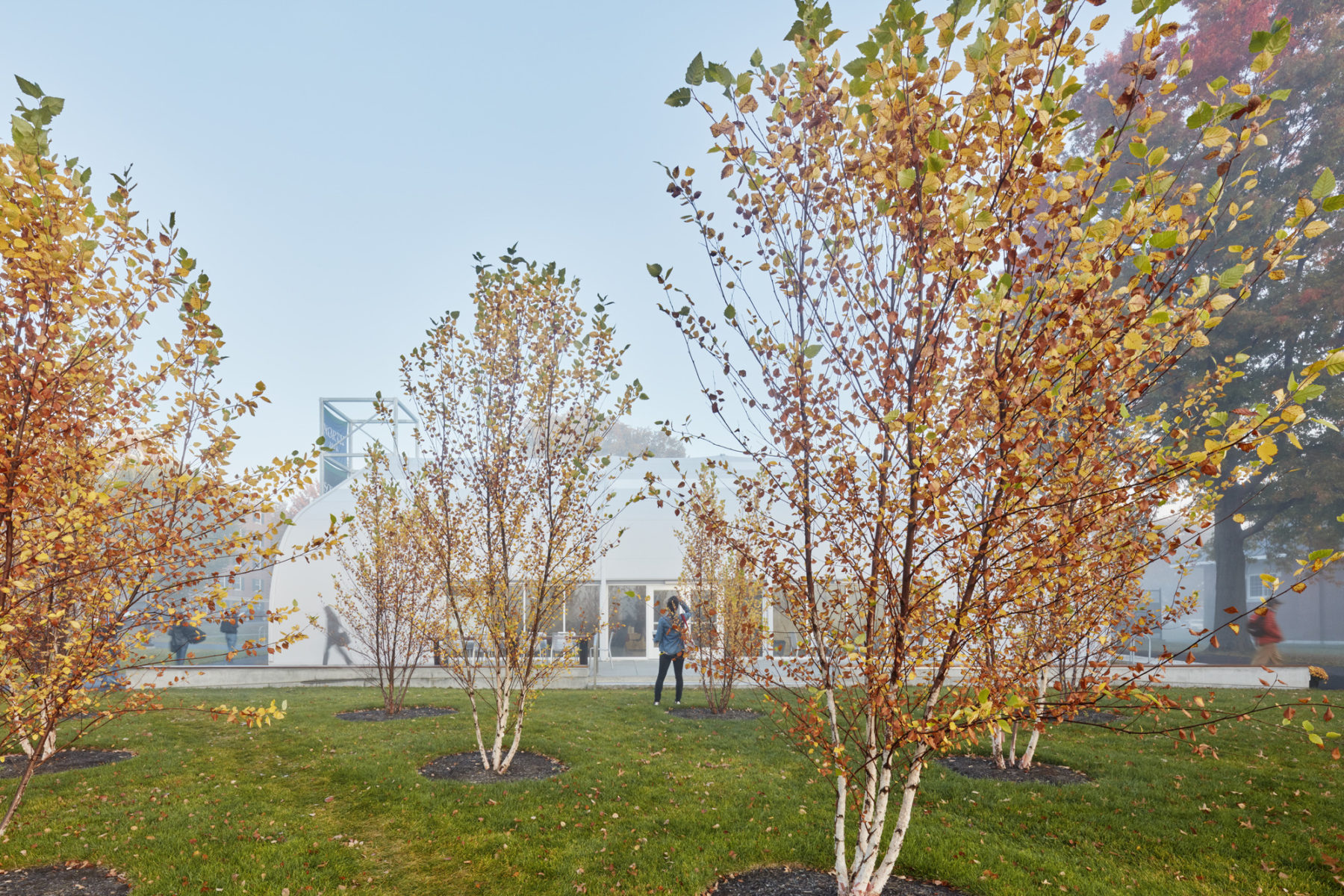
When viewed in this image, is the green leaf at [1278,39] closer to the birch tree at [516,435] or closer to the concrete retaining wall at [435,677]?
the birch tree at [516,435]

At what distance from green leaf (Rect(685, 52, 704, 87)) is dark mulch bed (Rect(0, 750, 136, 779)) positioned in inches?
359

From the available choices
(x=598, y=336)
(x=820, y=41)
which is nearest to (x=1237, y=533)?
(x=598, y=336)

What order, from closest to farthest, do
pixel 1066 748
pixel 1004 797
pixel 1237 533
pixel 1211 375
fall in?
pixel 1211 375 < pixel 1004 797 < pixel 1066 748 < pixel 1237 533

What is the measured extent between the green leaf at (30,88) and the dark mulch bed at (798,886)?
583 centimetres

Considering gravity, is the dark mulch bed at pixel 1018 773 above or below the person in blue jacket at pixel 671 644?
below

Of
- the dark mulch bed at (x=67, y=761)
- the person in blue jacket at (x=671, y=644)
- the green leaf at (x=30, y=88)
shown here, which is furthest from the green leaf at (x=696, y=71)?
the dark mulch bed at (x=67, y=761)

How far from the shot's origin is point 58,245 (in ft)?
11.2

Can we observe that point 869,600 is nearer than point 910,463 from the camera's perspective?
No

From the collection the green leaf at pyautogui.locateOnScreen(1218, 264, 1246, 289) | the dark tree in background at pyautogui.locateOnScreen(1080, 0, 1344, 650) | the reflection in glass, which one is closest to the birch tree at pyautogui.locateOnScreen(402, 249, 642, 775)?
the green leaf at pyautogui.locateOnScreen(1218, 264, 1246, 289)

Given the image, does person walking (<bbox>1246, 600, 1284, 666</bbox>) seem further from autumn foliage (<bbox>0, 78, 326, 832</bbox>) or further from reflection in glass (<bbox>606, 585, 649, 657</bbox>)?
autumn foliage (<bbox>0, 78, 326, 832</bbox>)

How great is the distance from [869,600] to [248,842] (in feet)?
17.7

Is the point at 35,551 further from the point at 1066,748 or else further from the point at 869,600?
the point at 1066,748

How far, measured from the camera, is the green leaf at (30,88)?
317 cm


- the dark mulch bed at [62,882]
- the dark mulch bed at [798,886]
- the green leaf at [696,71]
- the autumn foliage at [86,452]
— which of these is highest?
the green leaf at [696,71]
